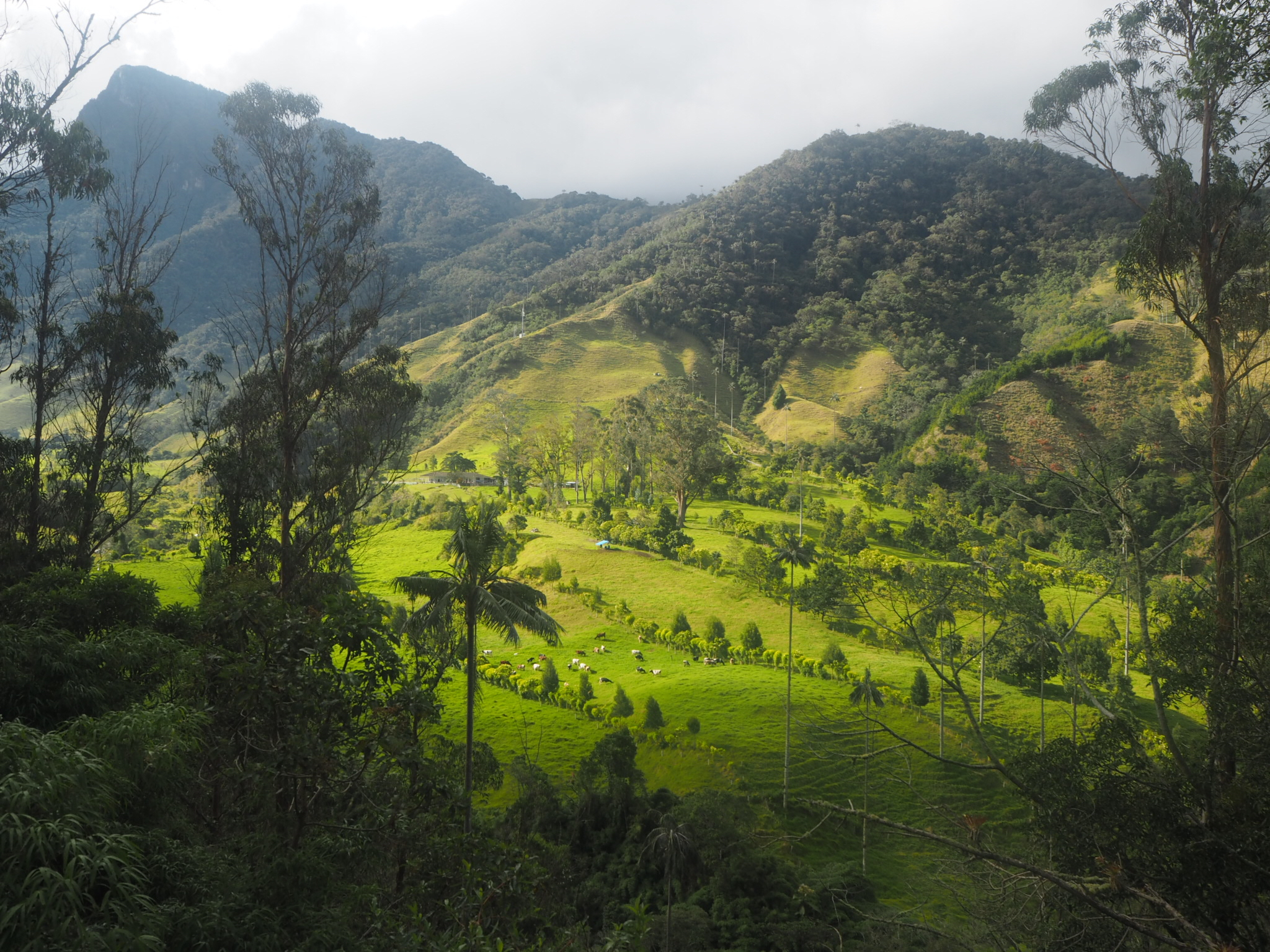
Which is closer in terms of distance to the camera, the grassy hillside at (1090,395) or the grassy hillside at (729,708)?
the grassy hillside at (729,708)

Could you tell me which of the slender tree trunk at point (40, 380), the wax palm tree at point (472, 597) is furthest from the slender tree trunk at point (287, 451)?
the slender tree trunk at point (40, 380)

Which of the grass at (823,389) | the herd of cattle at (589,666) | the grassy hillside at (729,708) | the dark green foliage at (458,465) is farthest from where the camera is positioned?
the grass at (823,389)

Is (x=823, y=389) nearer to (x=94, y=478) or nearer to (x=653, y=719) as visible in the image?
(x=653, y=719)

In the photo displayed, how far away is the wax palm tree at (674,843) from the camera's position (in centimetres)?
1528

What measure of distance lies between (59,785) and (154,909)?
2.56ft

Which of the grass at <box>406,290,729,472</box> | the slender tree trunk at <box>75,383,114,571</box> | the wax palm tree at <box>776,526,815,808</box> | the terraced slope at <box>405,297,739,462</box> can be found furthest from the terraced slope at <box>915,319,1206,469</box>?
the slender tree trunk at <box>75,383,114,571</box>

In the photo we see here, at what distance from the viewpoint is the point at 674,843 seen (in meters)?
15.3

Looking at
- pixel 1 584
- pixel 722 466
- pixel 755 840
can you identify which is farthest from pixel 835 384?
pixel 1 584

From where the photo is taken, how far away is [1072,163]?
139 metres

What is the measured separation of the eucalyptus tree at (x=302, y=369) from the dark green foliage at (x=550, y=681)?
11396mm

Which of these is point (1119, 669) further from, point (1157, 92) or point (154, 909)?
point (154, 909)

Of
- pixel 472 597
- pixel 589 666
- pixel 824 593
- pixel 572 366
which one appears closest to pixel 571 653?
pixel 589 666

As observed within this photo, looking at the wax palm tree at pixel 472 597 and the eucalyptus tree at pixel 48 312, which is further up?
the eucalyptus tree at pixel 48 312

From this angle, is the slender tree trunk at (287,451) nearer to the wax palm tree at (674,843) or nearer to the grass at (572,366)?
the wax palm tree at (674,843)
